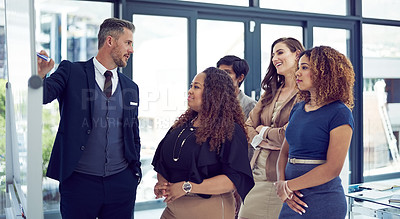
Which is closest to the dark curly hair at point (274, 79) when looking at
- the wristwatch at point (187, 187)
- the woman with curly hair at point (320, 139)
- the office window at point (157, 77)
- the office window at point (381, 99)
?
the woman with curly hair at point (320, 139)

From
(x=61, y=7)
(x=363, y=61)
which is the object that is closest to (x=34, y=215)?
(x=61, y=7)

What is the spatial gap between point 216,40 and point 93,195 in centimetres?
294

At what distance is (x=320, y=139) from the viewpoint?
2029 millimetres

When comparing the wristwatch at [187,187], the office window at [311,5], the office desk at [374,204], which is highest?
the office window at [311,5]

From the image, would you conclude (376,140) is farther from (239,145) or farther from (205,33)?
(239,145)

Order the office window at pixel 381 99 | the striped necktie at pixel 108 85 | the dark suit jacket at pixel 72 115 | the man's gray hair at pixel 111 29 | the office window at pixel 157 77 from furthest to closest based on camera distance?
the office window at pixel 381 99 → the office window at pixel 157 77 → the man's gray hair at pixel 111 29 → the striped necktie at pixel 108 85 → the dark suit jacket at pixel 72 115

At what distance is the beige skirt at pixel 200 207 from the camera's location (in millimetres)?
2055

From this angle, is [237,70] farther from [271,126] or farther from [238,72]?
[271,126]

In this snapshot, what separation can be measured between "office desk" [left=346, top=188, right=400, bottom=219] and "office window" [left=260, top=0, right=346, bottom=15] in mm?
2632

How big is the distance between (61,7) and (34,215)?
3.25 m

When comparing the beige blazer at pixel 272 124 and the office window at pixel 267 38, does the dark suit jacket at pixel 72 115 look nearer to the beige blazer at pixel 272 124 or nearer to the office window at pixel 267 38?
the beige blazer at pixel 272 124

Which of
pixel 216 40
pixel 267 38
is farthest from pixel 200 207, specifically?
pixel 267 38

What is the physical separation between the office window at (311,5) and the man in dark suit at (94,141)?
3.10m

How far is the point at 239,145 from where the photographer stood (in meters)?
2.08
